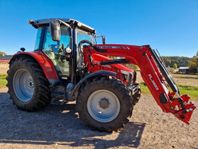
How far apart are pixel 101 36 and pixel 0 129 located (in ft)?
13.3

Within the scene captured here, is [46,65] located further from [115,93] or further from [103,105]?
[115,93]

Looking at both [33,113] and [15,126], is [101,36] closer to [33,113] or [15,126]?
[33,113]

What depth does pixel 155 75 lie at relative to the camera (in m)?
5.70

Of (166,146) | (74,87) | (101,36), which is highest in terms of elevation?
(101,36)

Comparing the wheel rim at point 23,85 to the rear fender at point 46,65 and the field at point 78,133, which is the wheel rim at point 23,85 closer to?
the field at point 78,133

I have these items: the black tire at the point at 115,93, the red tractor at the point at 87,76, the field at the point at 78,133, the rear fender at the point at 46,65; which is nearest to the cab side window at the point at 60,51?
the red tractor at the point at 87,76

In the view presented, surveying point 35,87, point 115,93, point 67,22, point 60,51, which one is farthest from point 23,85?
point 115,93

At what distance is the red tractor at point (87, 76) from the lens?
5582 millimetres

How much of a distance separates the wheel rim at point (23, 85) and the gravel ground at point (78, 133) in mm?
494

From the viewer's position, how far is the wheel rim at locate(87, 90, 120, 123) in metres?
5.75

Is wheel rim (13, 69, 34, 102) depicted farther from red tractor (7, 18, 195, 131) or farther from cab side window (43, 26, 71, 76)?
cab side window (43, 26, 71, 76)

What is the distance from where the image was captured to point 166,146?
197 inches

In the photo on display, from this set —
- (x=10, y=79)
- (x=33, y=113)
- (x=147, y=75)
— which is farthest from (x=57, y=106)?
(x=147, y=75)

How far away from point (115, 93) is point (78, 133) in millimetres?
1177
